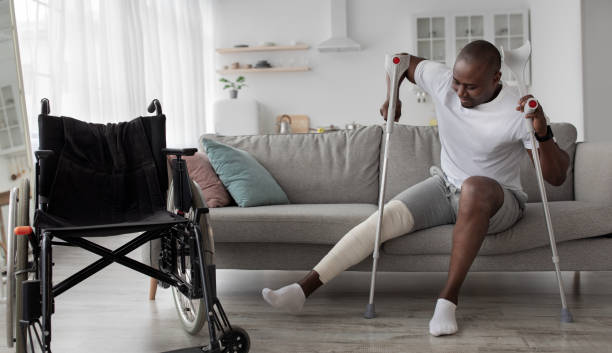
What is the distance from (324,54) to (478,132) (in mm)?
5091

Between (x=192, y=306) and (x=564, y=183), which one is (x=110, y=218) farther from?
(x=564, y=183)

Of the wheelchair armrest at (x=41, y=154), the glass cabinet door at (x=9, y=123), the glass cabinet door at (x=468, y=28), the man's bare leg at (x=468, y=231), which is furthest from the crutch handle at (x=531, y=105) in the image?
the glass cabinet door at (x=468, y=28)

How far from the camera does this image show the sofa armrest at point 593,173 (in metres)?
2.54

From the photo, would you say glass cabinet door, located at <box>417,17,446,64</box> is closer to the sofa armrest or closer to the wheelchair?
the sofa armrest

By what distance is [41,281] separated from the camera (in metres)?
1.58

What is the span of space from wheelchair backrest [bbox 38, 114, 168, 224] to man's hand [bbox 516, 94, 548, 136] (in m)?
1.27

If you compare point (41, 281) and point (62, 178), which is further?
point (62, 178)

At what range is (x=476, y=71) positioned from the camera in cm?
208

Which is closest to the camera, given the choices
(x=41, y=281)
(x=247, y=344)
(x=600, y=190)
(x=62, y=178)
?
(x=41, y=281)

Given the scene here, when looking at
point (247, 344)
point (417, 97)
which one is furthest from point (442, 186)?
point (417, 97)

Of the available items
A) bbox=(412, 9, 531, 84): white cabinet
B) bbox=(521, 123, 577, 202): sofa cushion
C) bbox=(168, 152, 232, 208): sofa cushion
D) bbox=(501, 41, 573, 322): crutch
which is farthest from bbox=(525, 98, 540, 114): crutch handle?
bbox=(412, 9, 531, 84): white cabinet

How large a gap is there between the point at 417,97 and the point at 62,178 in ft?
18.2

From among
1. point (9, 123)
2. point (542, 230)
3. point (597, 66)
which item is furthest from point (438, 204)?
point (597, 66)

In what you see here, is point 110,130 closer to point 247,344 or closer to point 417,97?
point 247,344
